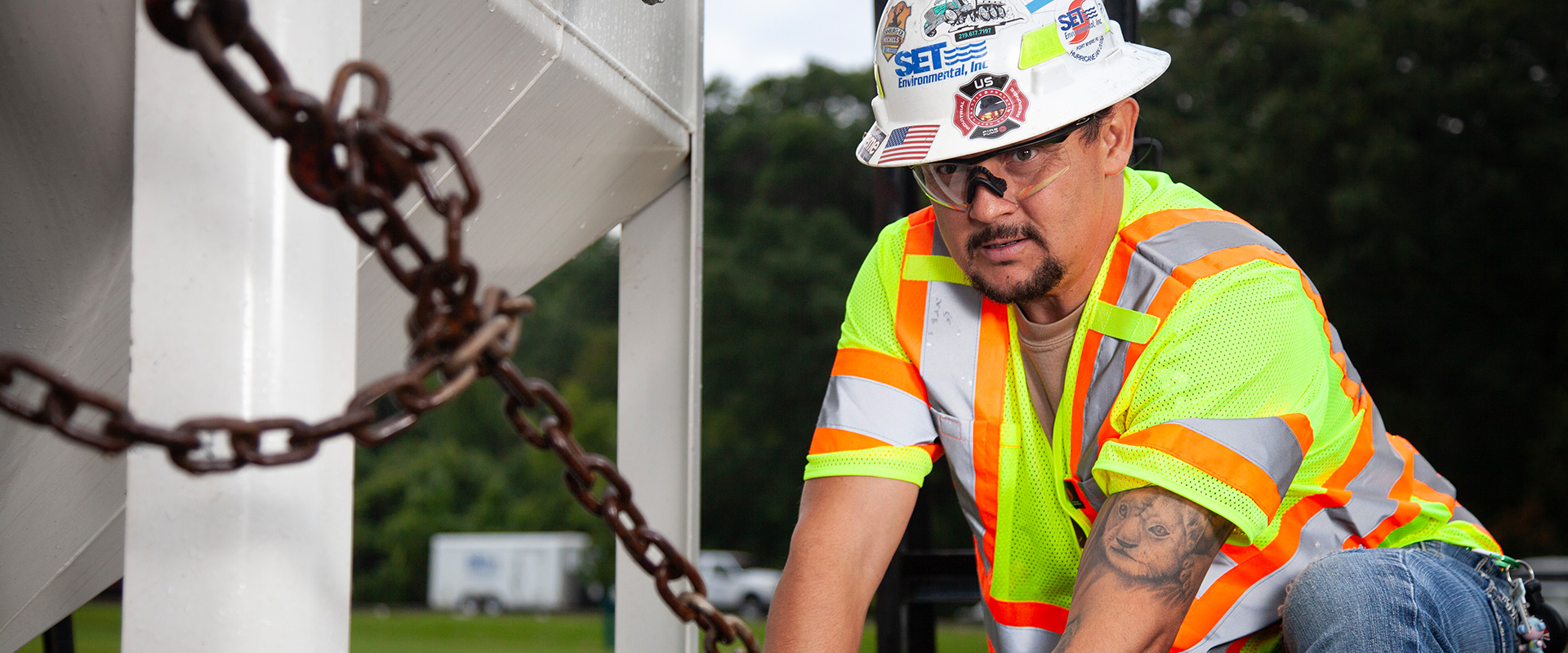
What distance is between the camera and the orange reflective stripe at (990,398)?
2.27m

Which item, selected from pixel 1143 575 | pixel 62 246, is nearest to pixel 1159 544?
pixel 1143 575

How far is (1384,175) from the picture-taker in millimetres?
18797

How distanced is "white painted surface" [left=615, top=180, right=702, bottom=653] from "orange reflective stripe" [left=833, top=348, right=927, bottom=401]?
44cm

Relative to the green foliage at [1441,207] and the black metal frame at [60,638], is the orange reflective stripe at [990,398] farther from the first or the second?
the green foliage at [1441,207]

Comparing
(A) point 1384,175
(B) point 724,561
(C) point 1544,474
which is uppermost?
(A) point 1384,175

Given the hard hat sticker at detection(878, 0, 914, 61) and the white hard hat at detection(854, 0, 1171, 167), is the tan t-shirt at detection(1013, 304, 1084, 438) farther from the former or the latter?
the hard hat sticker at detection(878, 0, 914, 61)

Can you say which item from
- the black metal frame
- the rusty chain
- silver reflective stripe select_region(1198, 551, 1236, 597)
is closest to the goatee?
silver reflective stripe select_region(1198, 551, 1236, 597)

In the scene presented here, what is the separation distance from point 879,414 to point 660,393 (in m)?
0.64

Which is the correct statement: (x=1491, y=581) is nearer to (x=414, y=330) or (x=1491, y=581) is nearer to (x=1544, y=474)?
(x=414, y=330)

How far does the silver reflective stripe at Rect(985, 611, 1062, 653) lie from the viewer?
233 cm

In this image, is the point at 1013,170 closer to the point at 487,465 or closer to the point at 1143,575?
the point at 1143,575

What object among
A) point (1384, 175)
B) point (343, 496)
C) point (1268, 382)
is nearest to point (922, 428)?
point (1268, 382)

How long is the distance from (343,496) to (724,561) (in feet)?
90.0

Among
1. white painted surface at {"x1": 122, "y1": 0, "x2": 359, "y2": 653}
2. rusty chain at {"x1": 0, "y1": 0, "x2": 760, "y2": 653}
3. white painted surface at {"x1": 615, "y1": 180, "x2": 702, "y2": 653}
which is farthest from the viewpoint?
white painted surface at {"x1": 615, "y1": 180, "x2": 702, "y2": 653}
